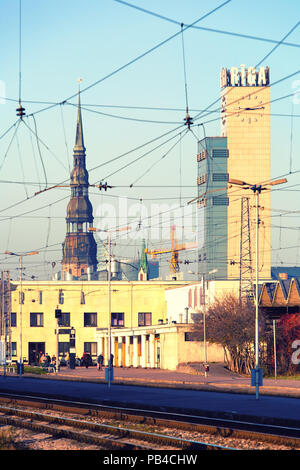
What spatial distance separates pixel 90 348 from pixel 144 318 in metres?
9.27

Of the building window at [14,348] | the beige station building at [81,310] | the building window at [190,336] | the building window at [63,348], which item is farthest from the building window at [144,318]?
the building window at [190,336]

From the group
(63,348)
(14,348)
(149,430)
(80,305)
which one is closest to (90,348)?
(63,348)

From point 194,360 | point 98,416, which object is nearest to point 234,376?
point 194,360

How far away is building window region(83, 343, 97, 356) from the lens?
12394cm

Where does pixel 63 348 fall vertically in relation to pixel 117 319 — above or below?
below

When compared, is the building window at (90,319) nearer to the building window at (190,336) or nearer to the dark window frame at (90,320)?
the dark window frame at (90,320)

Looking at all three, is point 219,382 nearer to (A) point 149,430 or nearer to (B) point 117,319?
(A) point 149,430

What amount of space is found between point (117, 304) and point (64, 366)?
20.8 m

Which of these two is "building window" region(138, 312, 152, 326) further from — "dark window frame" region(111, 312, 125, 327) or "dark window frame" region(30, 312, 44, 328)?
"dark window frame" region(30, 312, 44, 328)

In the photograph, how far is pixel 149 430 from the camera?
2552 cm

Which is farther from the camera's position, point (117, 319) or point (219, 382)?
point (117, 319)

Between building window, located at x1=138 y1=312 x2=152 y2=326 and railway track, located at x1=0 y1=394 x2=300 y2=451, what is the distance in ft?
293

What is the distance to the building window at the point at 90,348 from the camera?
12394 cm

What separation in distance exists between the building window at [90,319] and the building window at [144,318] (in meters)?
6.69
